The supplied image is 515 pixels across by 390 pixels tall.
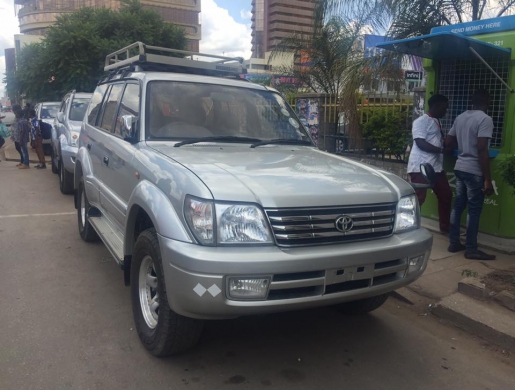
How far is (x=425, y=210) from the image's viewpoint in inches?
264

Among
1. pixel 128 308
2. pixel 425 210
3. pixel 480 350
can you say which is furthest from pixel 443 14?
pixel 128 308

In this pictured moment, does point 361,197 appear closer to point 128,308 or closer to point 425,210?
point 128,308

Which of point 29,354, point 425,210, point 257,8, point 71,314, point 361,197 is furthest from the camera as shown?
point 257,8

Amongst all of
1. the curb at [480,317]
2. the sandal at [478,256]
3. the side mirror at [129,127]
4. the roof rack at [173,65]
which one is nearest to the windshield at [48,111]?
the roof rack at [173,65]

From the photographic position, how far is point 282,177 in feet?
10.5

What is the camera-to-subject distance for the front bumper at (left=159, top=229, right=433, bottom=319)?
2.74 meters

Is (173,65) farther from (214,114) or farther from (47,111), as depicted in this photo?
(47,111)

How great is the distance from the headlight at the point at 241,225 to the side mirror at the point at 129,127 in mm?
1541

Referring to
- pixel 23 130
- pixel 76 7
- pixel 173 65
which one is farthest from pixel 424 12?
pixel 76 7

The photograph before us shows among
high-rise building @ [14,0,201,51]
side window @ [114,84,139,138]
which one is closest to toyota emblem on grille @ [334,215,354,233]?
side window @ [114,84,139,138]

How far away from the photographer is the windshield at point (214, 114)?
165 inches

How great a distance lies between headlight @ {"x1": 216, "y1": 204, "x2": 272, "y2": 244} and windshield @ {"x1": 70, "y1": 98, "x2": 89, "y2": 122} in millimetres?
8101

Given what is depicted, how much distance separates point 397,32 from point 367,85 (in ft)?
3.31

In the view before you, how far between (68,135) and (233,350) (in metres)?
6.93
